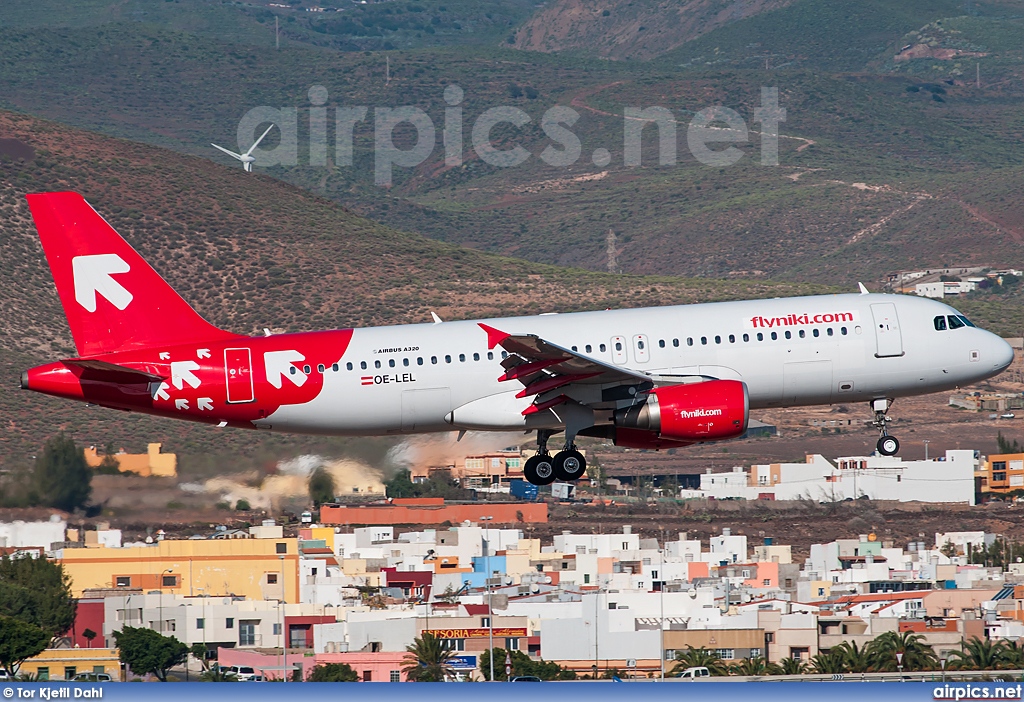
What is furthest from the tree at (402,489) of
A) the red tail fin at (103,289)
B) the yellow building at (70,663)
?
the red tail fin at (103,289)

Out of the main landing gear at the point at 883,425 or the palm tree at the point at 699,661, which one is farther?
the palm tree at the point at 699,661

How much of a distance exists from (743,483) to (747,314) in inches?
2909

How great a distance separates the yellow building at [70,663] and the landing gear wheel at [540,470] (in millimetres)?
34900

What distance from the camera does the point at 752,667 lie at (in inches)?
2872

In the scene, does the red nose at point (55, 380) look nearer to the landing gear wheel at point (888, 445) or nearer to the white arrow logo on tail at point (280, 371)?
the white arrow logo on tail at point (280, 371)

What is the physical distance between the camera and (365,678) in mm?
76188

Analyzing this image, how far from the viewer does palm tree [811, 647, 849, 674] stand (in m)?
73.4

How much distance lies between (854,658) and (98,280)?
40.6m

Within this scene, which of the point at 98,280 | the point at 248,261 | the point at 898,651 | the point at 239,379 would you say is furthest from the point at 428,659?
the point at 248,261

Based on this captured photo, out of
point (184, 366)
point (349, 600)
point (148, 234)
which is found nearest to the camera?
point (184, 366)

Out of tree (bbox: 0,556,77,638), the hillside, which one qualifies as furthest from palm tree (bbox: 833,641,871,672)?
the hillside

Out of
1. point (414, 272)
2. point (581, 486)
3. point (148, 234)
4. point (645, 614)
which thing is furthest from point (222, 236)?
point (645, 614)

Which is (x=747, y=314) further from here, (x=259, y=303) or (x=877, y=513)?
(x=259, y=303)

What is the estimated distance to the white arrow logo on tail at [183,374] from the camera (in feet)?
148
